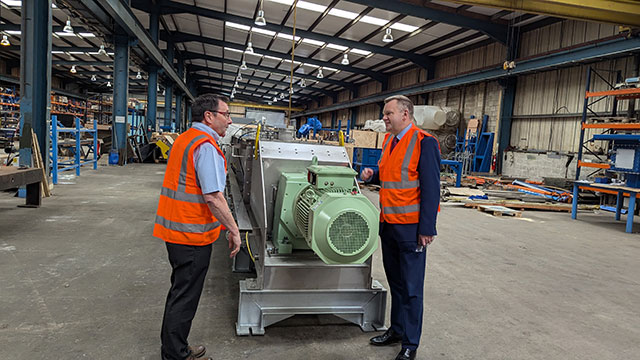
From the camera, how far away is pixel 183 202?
210cm

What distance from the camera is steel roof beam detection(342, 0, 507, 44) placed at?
11.6 m

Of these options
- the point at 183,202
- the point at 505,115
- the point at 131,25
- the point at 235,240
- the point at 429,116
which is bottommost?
the point at 235,240

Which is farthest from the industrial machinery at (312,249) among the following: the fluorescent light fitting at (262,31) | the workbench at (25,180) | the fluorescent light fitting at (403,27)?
the fluorescent light fitting at (262,31)

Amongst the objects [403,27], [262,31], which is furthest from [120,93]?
[403,27]

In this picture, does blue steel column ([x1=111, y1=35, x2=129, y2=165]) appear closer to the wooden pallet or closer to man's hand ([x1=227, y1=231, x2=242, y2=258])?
the wooden pallet

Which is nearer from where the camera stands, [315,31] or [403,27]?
[403,27]

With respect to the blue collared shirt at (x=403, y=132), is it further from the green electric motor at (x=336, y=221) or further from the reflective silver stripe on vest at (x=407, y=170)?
the green electric motor at (x=336, y=221)

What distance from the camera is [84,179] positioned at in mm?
9281

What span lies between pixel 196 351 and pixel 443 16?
12.6 metres

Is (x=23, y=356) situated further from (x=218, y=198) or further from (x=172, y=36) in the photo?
(x=172, y=36)

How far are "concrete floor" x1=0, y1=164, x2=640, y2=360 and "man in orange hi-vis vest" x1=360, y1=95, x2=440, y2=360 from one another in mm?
356

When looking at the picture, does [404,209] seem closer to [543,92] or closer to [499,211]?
[499,211]

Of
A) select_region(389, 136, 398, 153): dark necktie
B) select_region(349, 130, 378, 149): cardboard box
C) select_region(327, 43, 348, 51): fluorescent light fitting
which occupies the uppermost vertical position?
select_region(327, 43, 348, 51): fluorescent light fitting

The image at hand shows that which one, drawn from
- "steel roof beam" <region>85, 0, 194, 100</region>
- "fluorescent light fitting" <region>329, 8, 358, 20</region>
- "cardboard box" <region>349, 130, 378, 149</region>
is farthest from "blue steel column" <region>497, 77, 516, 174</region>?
"steel roof beam" <region>85, 0, 194, 100</region>
